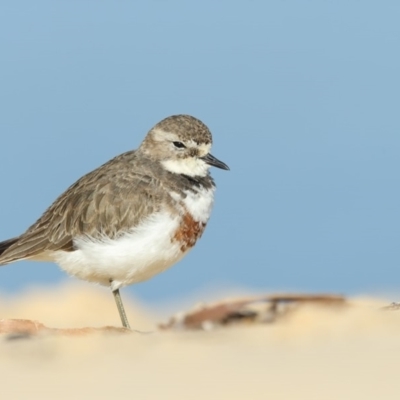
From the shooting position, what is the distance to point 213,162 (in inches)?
411

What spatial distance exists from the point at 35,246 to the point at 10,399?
407 cm

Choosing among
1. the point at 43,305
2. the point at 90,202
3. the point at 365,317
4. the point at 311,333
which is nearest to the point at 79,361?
the point at 311,333

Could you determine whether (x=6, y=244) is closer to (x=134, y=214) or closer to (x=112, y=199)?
(x=112, y=199)

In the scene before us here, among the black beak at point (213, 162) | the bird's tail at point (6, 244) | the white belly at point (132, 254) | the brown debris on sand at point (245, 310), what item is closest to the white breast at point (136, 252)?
the white belly at point (132, 254)

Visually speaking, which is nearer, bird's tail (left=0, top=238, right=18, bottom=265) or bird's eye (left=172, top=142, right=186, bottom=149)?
Answer: bird's eye (left=172, top=142, right=186, bottom=149)

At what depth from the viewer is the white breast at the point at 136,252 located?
9.87m

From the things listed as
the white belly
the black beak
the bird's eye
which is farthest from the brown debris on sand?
the bird's eye

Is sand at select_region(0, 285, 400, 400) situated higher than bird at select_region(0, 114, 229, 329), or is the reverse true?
bird at select_region(0, 114, 229, 329)

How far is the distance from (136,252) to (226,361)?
294cm

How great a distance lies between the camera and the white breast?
32.4ft

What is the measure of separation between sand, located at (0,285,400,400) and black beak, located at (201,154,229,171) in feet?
6.00

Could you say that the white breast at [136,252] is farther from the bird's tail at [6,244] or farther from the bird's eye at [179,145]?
the bird's tail at [6,244]

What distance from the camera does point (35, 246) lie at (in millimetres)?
10578

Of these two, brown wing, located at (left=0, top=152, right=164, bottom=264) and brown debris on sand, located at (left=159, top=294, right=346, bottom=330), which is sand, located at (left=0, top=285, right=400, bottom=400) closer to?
brown debris on sand, located at (left=159, top=294, right=346, bottom=330)
